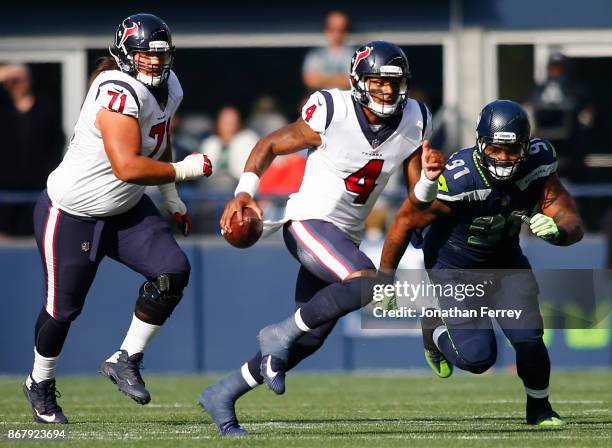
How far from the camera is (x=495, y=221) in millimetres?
6410

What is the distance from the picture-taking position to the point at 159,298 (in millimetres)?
6484

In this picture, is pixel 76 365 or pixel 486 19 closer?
pixel 76 365

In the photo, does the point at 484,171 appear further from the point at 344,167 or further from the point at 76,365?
the point at 76,365

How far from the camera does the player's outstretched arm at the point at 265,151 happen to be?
19.3ft

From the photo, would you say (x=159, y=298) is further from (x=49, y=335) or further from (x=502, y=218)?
(x=502, y=218)

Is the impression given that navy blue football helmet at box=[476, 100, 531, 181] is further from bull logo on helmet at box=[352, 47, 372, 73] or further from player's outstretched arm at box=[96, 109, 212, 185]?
player's outstretched arm at box=[96, 109, 212, 185]

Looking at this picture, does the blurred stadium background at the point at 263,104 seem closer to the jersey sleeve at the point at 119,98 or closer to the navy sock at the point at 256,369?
the jersey sleeve at the point at 119,98

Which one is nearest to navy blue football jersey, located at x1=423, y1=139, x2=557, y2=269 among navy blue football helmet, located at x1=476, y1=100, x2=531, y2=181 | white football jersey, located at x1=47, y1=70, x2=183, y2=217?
navy blue football helmet, located at x1=476, y1=100, x2=531, y2=181

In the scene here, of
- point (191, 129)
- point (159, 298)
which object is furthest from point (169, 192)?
point (191, 129)

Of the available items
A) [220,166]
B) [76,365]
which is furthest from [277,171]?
[76,365]

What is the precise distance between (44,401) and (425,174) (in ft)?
7.60

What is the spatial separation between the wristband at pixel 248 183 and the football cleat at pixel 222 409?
0.89 meters

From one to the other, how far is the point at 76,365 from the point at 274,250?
2.00 m

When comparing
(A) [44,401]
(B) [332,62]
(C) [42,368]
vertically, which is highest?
(B) [332,62]
